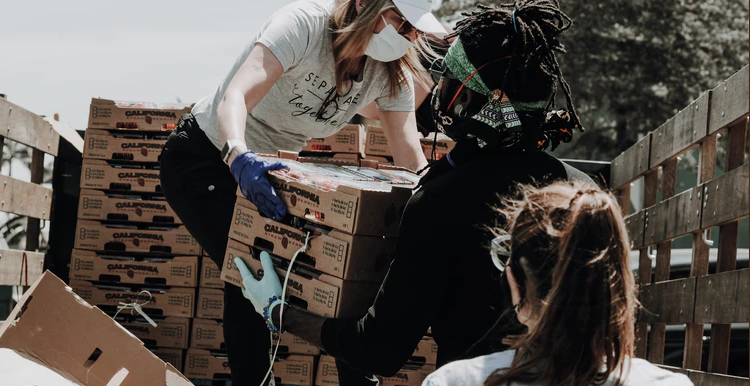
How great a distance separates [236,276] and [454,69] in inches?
42.2

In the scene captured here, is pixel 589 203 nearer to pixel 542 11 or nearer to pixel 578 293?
pixel 578 293

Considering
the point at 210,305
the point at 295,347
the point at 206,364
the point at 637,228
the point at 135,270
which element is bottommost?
the point at 206,364

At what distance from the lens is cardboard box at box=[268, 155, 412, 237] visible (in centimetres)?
244

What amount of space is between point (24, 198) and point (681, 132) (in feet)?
11.2

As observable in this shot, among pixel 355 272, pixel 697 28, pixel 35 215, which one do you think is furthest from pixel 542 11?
pixel 697 28

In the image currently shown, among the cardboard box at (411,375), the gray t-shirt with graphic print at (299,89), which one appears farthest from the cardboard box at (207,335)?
the gray t-shirt with graphic print at (299,89)

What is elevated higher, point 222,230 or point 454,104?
point 454,104

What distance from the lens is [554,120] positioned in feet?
7.93

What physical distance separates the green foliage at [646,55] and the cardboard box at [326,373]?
1249 centimetres

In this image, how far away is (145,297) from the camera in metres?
5.32

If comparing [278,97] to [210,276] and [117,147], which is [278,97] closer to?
[210,276]

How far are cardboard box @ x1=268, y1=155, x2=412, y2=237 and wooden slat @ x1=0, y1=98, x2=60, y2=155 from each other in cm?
248

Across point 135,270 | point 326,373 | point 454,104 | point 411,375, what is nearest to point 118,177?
point 135,270

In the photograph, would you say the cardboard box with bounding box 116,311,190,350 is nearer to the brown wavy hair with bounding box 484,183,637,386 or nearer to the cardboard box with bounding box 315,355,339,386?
the cardboard box with bounding box 315,355,339,386
